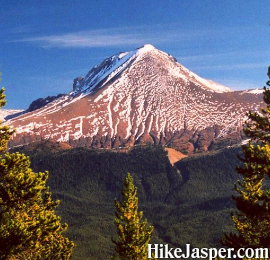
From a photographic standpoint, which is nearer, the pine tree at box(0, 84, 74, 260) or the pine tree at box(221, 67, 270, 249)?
the pine tree at box(0, 84, 74, 260)

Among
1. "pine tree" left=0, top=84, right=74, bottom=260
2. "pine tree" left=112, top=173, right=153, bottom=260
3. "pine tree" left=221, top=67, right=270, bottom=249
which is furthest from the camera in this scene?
"pine tree" left=112, top=173, right=153, bottom=260

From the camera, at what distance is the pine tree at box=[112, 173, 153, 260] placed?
47375mm

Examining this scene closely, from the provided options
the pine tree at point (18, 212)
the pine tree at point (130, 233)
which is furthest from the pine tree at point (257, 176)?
the pine tree at point (18, 212)

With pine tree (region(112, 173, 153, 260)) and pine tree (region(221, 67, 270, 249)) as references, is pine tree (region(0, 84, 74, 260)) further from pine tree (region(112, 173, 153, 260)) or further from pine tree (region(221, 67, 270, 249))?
pine tree (region(221, 67, 270, 249))

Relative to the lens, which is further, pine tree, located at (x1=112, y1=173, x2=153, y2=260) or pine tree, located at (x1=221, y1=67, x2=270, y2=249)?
pine tree, located at (x1=112, y1=173, x2=153, y2=260)

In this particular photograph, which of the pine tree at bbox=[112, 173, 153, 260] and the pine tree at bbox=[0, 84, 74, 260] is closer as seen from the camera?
the pine tree at bbox=[0, 84, 74, 260]

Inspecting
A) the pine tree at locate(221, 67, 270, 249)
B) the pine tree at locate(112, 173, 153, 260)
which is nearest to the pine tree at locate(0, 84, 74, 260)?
the pine tree at locate(112, 173, 153, 260)

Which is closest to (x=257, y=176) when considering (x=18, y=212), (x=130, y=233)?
(x=130, y=233)

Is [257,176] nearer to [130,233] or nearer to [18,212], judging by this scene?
[130,233]

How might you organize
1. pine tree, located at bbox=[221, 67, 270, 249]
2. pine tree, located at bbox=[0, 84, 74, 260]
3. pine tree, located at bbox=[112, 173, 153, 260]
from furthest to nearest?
pine tree, located at bbox=[112, 173, 153, 260], pine tree, located at bbox=[221, 67, 270, 249], pine tree, located at bbox=[0, 84, 74, 260]

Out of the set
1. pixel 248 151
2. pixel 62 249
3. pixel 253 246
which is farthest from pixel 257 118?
pixel 62 249

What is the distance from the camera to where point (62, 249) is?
5725 cm

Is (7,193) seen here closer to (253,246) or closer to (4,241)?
(4,241)

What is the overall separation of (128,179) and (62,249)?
53.7 ft
